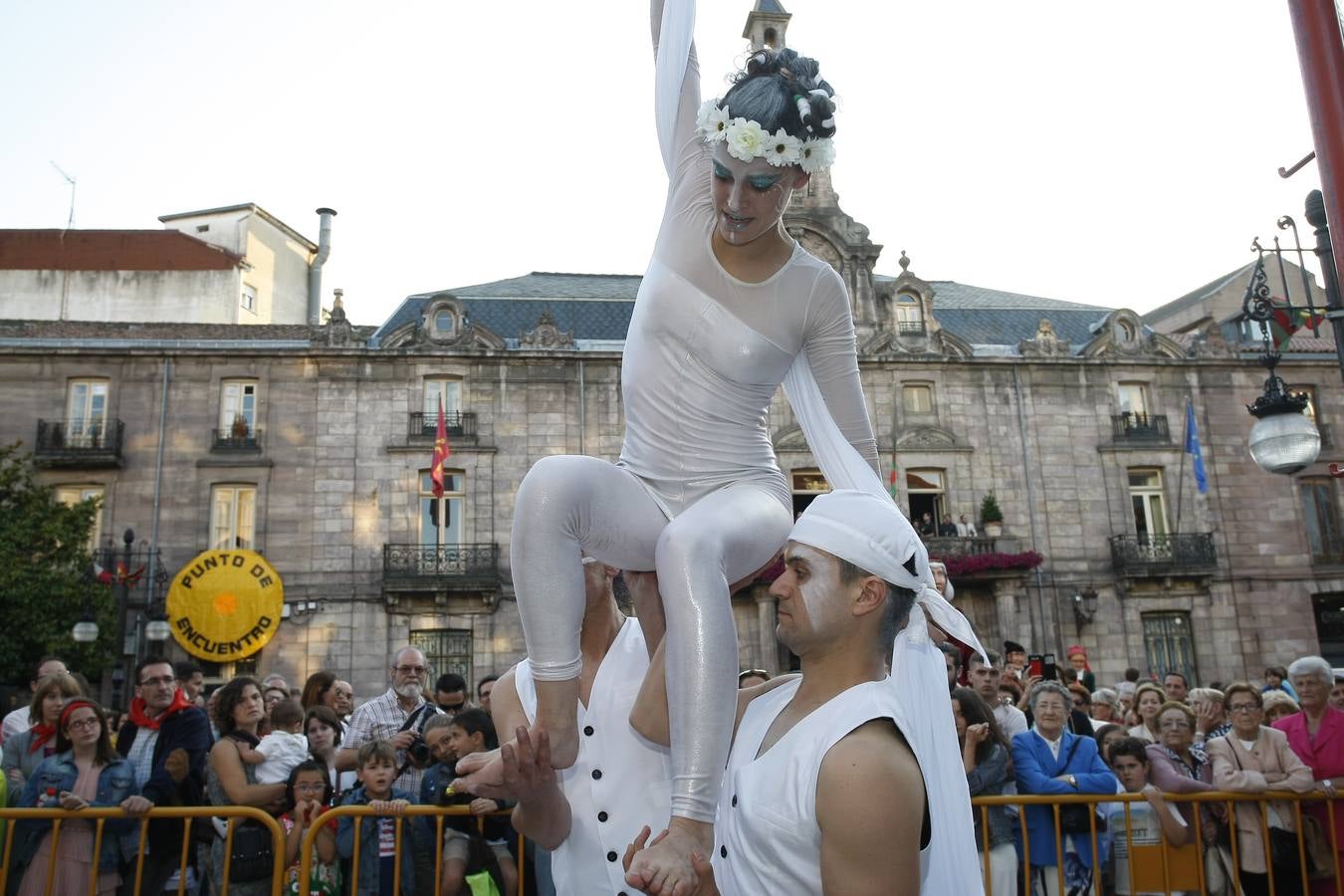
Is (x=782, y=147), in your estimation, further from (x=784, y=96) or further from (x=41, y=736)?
(x=41, y=736)

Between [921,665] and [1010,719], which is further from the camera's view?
[1010,719]

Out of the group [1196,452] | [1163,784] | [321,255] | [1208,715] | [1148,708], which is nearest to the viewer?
[1163,784]

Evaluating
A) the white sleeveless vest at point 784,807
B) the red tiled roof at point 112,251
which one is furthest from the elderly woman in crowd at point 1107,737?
the red tiled roof at point 112,251

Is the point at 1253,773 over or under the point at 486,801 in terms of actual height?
under

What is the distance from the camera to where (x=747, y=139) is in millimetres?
2574

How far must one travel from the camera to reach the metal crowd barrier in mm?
4910

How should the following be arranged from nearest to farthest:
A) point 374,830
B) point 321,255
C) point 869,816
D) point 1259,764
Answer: point 869,816 < point 374,830 < point 1259,764 < point 321,255

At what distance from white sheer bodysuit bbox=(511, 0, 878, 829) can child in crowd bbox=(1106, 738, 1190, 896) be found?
343 cm

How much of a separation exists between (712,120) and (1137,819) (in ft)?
16.7

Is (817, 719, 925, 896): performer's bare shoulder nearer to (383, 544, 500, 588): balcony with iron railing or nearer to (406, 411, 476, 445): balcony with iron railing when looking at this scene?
(383, 544, 500, 588): balcony with iron railing

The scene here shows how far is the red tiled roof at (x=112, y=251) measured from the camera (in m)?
30.8

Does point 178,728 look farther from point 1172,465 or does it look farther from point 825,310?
point 1172,465

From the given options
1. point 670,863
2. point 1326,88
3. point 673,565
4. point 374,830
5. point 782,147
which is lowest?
point 374,830

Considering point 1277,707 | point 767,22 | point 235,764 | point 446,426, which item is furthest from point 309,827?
point 767,22
